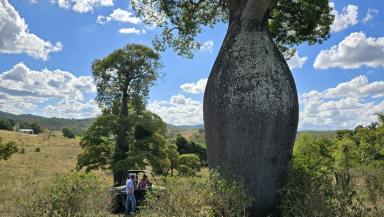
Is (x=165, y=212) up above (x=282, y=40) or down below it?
below

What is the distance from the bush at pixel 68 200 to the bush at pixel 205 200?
2.69 feet

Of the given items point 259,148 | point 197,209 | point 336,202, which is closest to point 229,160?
point 259,148

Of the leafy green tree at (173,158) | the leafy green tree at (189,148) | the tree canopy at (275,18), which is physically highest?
the tree canopy at (275,18)

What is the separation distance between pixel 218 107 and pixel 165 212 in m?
2.15

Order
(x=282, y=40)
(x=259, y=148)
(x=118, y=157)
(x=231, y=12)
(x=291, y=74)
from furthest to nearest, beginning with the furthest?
1. (x=118, y=157)
2. (x=282, y=40)
3. (x=231, y=12)
4. (x=291, y=74)
5. (x=259, y=148)

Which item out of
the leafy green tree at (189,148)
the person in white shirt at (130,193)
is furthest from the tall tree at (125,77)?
the leafy green tree at (189,148)

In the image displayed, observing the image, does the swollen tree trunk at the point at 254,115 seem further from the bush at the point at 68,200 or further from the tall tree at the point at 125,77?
the tall tree at the point at 125,77

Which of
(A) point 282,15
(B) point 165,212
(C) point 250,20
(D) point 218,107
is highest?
(A) point 282,15

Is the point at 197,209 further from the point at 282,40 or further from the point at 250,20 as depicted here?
the point at 282,40

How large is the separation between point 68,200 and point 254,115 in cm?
312

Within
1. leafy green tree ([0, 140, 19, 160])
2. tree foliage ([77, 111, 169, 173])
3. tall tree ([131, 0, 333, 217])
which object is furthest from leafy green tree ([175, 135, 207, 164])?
tall tree ([131, 0, 333, 217])

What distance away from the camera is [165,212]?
Answer: 21.0 ft

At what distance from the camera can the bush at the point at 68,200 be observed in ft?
19.5

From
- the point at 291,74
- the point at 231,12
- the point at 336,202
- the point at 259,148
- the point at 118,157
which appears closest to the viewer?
the point at 336,202
